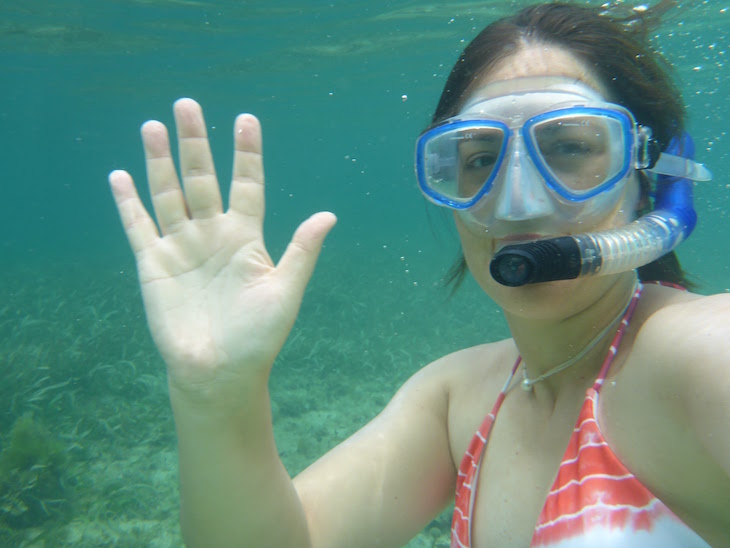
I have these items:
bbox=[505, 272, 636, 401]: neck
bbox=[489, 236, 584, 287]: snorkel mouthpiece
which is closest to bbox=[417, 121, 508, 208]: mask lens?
bbox=[489, 236, 584, 287]: snorkel mouthpiece

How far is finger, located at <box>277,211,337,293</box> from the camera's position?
5.92 ft

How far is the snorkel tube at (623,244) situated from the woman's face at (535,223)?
10cm

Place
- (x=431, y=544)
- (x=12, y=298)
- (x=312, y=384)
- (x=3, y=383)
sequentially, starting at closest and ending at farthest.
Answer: (x=431, y=544)
(x=3, y=383)
(x=312, y=384)
(x=12, y=298)

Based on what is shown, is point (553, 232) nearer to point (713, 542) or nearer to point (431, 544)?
point (713, 542)

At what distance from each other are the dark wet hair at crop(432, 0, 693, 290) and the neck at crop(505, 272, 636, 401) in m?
0.49

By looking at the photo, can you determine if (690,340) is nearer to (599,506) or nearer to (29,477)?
(599,506)

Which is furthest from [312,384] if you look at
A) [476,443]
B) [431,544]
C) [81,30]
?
[81,30]

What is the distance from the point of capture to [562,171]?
1.89 metres

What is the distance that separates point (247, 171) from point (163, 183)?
335 millimetres

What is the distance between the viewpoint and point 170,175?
195 cm

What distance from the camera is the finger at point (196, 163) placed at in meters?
1.87

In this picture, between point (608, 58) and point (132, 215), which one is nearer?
point (132, 215)

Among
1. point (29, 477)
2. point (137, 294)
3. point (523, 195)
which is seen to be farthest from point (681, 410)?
point (137, 294)

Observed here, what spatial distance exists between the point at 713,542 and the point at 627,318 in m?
0.73
